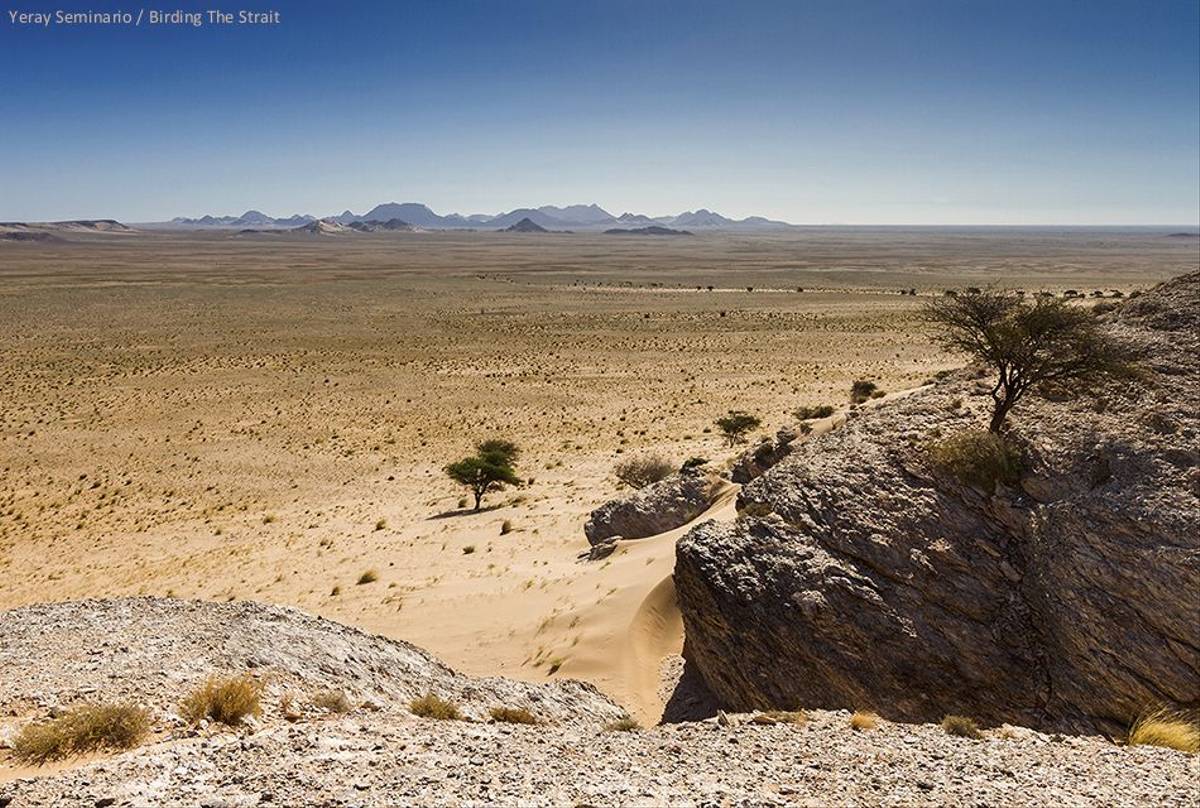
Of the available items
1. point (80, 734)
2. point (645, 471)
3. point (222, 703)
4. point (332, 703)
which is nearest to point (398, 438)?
point (645, 471)

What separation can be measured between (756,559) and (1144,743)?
532cm

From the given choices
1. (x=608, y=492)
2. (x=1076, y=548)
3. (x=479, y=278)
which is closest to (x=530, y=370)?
(x=608, y=492)

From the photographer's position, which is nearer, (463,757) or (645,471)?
(463,757)

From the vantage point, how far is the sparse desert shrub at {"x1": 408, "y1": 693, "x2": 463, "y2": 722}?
8.68 m

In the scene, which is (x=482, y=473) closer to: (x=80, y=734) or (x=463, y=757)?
(x=80, y=734)

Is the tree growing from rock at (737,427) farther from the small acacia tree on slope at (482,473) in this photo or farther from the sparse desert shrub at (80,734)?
the sparse desert shrub at (80,734)

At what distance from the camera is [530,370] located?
5641 cm

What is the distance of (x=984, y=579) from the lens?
35.0 ft

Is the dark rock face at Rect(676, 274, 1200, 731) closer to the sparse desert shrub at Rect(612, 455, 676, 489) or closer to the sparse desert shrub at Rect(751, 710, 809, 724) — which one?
the sparse desert shrub at Rect(751, 710, 809, 724)

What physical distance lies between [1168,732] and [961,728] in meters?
2.53

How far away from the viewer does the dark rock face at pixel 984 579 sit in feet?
31.2

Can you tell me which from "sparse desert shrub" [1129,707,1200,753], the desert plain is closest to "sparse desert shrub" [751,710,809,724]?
the desert plain

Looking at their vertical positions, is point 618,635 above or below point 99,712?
below

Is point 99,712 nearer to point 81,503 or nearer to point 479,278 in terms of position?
point 81,503
